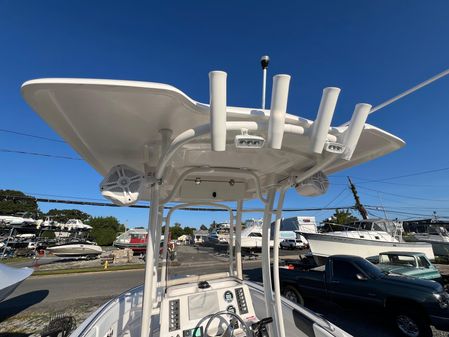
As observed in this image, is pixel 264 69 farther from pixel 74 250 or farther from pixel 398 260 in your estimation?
pixel 74 250

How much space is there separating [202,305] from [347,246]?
1042 centimetres

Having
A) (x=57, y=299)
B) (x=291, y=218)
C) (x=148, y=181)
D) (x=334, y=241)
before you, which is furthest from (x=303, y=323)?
(x=291, y=218)

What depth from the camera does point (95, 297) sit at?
309 inches

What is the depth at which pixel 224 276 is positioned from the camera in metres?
3.52

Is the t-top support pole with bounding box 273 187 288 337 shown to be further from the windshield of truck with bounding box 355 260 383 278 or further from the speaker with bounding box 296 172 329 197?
the windshield of truck with bounding box 355 260 383 278

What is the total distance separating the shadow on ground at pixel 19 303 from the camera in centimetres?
646

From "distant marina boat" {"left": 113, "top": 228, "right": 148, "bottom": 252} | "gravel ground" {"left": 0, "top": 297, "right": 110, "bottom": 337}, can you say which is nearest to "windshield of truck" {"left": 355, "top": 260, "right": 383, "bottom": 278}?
"gravel ground" {"left": 0, "top": 297, "right": 110, "bottom": 337}

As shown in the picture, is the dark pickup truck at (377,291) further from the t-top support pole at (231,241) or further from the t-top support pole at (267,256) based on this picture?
the t-top support pole at (267,256)

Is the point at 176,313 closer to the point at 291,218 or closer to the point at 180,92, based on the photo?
the point at 180,92

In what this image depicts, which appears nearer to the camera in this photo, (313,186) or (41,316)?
A: (313,186)

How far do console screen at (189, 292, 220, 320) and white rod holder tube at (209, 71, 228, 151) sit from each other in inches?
85.4

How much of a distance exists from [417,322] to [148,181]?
17.9 ft

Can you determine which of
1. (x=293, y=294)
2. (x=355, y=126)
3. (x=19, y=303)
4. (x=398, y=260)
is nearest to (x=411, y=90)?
(x=355, y=126)

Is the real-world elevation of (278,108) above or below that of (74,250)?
above
